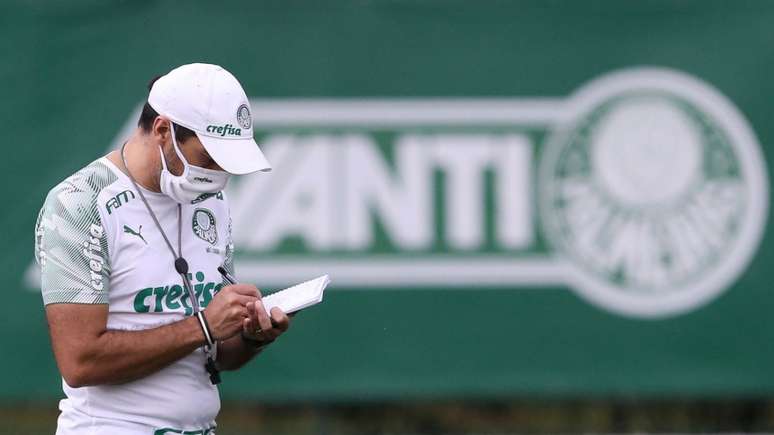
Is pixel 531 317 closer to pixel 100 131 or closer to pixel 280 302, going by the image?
pixel 100 131

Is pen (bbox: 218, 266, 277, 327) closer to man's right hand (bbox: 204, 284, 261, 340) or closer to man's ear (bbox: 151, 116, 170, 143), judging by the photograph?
man's right hand (bbox: 204, 284, 261, 340)

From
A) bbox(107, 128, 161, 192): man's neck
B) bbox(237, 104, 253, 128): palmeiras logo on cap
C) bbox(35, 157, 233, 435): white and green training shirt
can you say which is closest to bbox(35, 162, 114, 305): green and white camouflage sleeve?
bbox(35, 157, 233, 435): white and green training shirt

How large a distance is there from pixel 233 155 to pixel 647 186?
3208mm

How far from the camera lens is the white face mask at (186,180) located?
284cm

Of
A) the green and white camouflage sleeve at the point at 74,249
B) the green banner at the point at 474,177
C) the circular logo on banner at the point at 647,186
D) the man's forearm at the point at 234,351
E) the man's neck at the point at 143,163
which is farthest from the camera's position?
the circular logo on banner at the point at 647,186

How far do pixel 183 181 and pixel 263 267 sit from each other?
108 inches

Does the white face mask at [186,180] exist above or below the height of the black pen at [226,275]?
above

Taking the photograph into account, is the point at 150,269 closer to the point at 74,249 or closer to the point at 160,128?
the point at 74,249

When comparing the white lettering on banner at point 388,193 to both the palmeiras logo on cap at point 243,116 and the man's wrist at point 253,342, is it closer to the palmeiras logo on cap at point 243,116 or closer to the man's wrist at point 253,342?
the man's wrist at point 253,342

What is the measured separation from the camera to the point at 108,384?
2869 mm

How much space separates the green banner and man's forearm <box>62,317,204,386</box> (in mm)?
2706

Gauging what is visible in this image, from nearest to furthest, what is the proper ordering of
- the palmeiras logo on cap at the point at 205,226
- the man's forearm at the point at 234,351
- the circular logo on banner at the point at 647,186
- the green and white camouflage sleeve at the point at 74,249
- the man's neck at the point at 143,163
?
the green and white camouflage sleeve at the point at 74,249
the man's neck at the point at 143,163
the palmeiras logo on cap at the point at 205,226
the man's forearm at the point at 234,351
the circular logo on banner at the point at 647,186

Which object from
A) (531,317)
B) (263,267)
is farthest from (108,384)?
(531,317)

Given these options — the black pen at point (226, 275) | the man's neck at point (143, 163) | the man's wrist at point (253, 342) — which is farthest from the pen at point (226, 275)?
the man's neck at point (143, 163)
